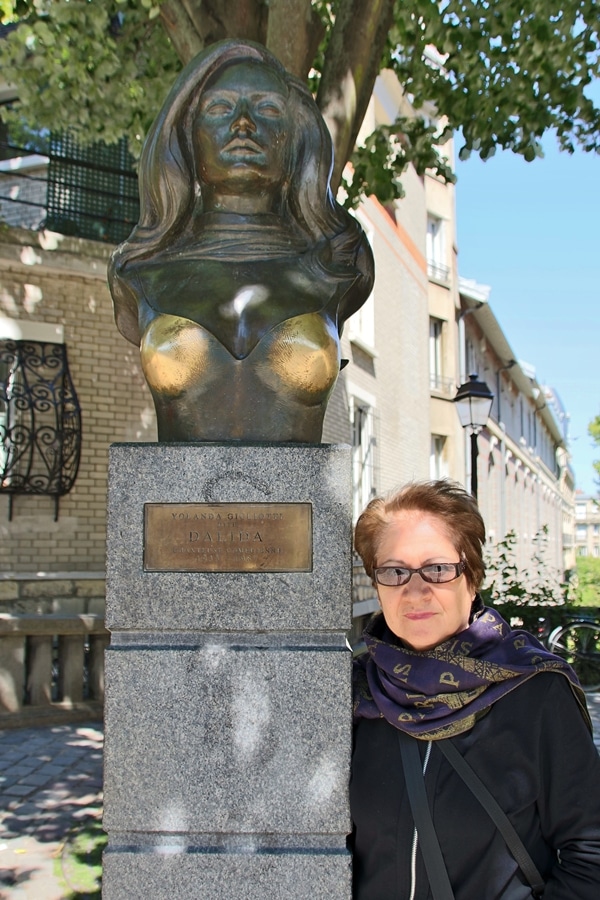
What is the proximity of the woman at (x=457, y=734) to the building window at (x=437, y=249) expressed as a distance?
769 inches

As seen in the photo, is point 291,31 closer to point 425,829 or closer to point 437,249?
point 425,829

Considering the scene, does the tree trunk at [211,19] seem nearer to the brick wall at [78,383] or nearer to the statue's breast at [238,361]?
the statue's breast at [238,361]

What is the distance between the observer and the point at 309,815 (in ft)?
7.34

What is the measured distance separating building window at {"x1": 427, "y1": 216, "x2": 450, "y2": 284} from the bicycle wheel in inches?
497

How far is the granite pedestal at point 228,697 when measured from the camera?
222 cm

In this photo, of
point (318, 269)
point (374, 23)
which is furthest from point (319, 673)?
point (374, 23)

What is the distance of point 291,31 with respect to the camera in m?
5.39

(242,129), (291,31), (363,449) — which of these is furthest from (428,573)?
(363,449)

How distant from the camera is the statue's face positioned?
2609 millimetres

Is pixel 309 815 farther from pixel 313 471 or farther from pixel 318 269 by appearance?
pixel 318 269

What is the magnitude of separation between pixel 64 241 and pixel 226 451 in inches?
315

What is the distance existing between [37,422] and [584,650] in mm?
6621

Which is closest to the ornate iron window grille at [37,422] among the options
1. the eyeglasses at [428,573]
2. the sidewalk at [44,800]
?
the sidewalk at [44,800]

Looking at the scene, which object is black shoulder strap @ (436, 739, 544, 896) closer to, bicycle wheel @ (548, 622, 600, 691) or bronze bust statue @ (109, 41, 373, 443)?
bronze bust statue @ (109, 41, 373, 443)
